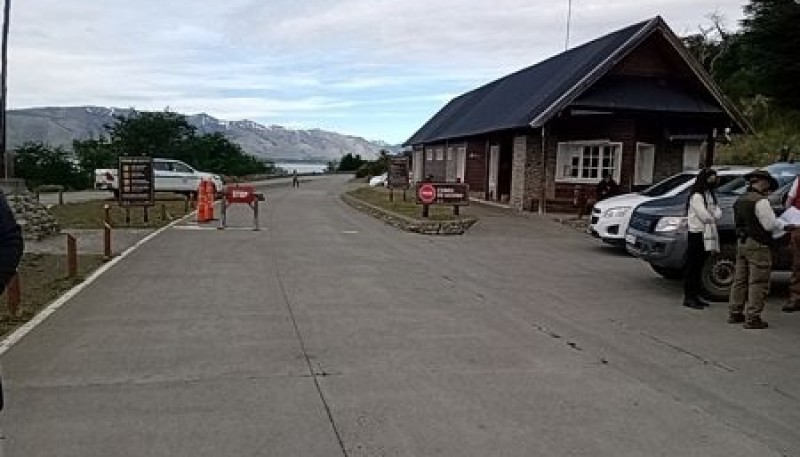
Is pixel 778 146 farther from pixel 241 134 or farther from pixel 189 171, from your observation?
pixel 241 134

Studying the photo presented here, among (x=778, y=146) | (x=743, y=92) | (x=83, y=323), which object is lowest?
(x=83, y=323)

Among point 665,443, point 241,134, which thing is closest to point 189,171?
point 665,443

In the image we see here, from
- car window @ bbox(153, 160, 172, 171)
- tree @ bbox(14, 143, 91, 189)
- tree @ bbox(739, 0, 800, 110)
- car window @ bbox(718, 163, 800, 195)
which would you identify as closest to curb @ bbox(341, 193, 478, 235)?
car window @ bbox(718, 163, 800, 195)

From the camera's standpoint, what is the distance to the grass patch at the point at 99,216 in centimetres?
2030

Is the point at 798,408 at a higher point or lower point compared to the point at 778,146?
lower

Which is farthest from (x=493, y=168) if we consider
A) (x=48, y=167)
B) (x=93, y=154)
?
(x=93, y=154)

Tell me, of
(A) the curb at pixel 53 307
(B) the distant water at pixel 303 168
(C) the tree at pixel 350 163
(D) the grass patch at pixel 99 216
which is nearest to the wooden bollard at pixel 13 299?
(A) the curb at pixel 53 307

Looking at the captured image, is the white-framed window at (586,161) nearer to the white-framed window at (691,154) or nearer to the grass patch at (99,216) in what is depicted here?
the white-framed window at (691,154)

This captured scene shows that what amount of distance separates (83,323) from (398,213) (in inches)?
566

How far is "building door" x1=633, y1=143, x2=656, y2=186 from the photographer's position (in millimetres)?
26172

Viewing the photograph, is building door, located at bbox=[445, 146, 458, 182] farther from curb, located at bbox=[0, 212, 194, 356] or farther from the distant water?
Result: the distant water

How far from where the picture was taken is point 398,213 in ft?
72.8

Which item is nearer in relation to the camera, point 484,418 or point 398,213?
point 484,418

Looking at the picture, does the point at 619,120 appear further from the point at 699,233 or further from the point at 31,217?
the point at 31,217
